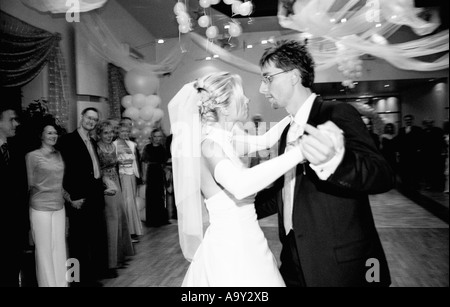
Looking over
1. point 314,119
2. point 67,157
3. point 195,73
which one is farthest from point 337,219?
point 195,73

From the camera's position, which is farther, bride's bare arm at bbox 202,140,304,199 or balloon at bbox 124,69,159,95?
balloon at bbox 124,69,159,95

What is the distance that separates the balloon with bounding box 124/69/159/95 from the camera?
4527 mm

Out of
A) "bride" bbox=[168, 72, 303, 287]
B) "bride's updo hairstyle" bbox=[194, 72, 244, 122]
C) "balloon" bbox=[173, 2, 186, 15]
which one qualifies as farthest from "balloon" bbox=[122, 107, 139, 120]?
"bride's updo hairstyle" bbox=[194, 72, 244, 122]

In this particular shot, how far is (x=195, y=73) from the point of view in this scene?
187 inches

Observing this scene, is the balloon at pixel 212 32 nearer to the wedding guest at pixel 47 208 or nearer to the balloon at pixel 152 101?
the balloon at pixel 152 101

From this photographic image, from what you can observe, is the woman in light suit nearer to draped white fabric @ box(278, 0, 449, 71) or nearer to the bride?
draped white fabric @ box(278, 0, 449, 71)

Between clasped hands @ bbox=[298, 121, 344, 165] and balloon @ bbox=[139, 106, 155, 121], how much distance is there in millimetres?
3880

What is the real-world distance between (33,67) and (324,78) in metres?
4.07

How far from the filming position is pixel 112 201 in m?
2.94

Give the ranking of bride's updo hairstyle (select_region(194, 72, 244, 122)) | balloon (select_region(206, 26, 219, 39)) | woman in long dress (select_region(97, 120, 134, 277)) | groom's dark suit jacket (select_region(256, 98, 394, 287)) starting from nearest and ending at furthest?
groom's dark suit jacket (select_region(256, 98, 394, 287))
bride's updo hairstyle (select_region(194, 72, 244, 122))
woman in long dress (select_region(97, 120, 134, 277))
balloon (select_region(206, 26, 219, 39))

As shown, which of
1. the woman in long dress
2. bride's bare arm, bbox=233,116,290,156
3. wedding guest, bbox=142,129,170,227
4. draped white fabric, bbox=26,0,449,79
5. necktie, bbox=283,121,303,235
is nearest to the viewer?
necktie, bbox=283,121,303,235

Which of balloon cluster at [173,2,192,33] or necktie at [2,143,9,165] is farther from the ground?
balloon cluster at [173,2,192,33]

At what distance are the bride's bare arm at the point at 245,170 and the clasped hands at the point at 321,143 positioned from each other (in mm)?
80

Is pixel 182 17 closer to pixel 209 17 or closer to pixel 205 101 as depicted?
pixel 209 17
